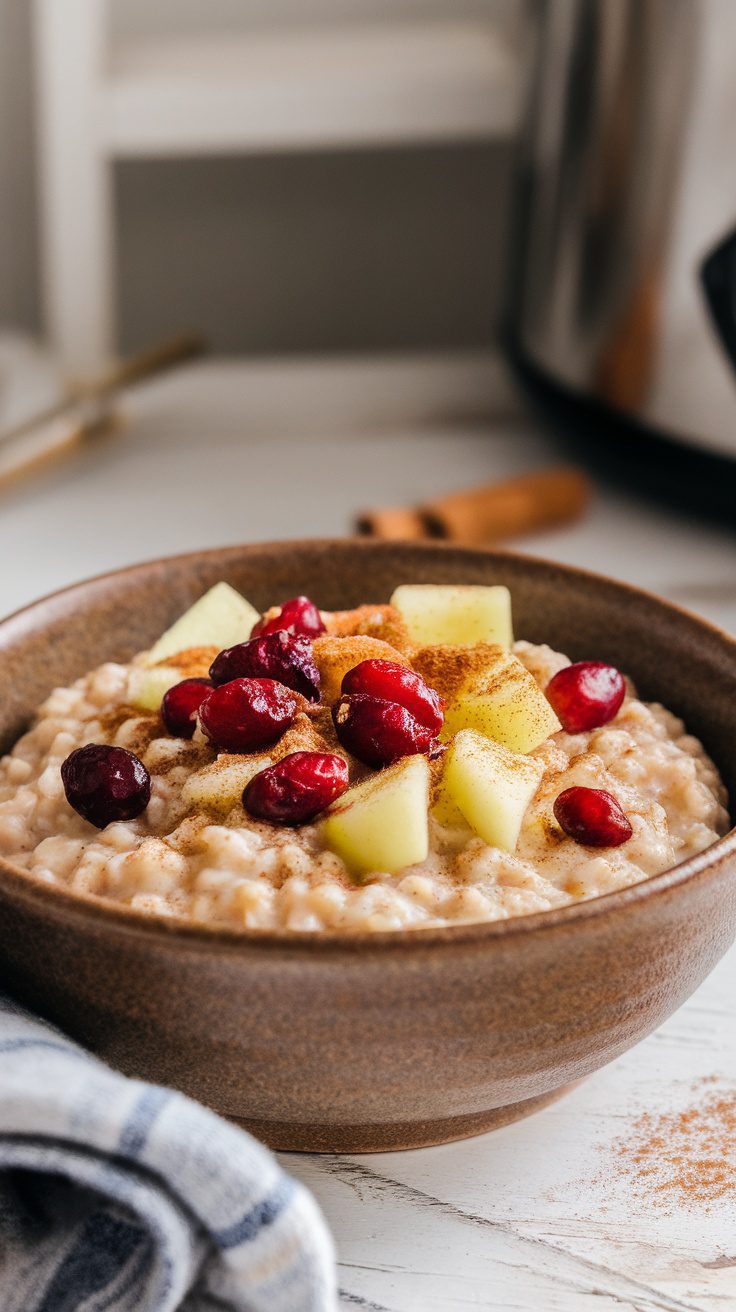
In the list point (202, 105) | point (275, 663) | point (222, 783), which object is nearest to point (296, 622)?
point (275, 663)

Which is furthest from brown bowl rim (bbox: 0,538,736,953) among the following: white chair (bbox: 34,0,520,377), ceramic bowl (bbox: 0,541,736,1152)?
white chair (bbox: 34,0,520,377)

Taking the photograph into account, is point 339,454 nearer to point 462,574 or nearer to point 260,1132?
point 462,574

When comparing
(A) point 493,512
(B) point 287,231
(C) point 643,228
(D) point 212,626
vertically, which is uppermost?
(C) point 643,228

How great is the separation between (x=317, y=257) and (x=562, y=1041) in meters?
2.26

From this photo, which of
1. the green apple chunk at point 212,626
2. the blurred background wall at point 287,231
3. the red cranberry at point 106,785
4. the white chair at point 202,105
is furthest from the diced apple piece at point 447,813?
the blurred background wall at point 287,231

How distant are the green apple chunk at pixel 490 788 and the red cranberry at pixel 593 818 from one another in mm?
31

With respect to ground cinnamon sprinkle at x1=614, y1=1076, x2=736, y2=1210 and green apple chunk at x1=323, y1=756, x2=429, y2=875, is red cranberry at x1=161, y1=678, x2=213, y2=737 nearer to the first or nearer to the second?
green apple chunk at x1=323, y1=756, x2=429, y2=875

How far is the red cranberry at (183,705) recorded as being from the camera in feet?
3.60

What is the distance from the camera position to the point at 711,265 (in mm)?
1782

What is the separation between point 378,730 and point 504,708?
0.40ft

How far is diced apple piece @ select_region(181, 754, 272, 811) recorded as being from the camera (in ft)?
3.27

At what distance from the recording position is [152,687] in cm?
117

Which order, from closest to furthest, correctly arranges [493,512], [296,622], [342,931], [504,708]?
[342,931] → [504,708] → [296,622] → [493,512]

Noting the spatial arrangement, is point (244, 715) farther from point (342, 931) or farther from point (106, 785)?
point (342, 931)
